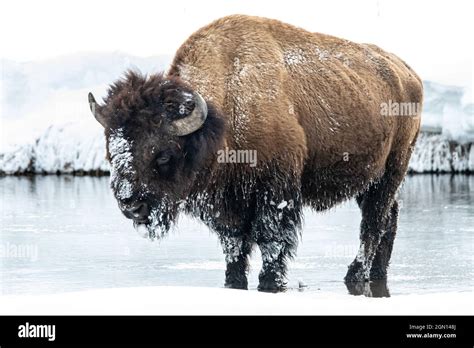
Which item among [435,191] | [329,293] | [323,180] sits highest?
[323,180]

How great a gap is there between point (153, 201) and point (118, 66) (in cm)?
2103

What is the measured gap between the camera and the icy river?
9.64 metres

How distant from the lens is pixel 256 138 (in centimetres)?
859

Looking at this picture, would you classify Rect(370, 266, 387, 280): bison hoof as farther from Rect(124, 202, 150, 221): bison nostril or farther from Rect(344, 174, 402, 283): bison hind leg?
Rect(124, 202, 150, 221): bison nostril

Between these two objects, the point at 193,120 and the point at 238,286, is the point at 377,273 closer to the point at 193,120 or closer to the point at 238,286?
the point at 238,286

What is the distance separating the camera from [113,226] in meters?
15.0

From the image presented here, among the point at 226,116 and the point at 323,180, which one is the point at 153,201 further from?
the point at 323,180

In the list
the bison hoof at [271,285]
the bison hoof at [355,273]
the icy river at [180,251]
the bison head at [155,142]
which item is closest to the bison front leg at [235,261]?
the bison hoof at [271,285]

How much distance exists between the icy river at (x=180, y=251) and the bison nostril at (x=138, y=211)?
887 millimetres

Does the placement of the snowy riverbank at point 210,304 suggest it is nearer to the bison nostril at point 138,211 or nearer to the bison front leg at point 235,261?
the bison nostril at point 138,211

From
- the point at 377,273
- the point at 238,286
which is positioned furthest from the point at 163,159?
the point at 377,273

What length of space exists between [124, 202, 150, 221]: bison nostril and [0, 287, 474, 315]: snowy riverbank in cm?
78

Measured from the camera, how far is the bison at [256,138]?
8023mm

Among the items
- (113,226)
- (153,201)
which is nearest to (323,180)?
(153,201)
